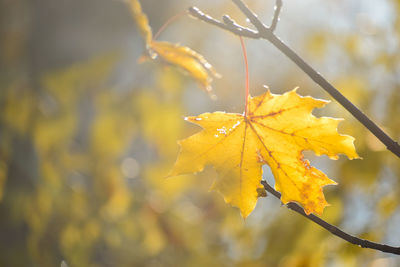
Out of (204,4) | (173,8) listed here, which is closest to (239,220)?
(204,4)

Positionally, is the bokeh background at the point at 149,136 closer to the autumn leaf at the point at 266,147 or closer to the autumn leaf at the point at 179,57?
the autumn leaf at the point at 179,57

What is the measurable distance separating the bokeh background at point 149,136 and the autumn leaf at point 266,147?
1.07 meters

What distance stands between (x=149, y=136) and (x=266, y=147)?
2405mm

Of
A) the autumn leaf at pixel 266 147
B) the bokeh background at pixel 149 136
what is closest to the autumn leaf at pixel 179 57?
the autumn leaf at pixel 266 147

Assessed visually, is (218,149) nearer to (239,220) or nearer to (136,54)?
(239,220)

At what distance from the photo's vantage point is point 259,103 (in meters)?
0.80

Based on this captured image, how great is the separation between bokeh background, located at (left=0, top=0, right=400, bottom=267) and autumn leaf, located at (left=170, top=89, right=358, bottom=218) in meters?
1.07

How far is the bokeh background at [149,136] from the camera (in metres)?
2.03

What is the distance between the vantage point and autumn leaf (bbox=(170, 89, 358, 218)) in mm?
708

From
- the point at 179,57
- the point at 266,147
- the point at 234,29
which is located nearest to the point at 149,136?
the point at 179,57

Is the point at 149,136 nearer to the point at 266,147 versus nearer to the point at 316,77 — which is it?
the point at 266,147

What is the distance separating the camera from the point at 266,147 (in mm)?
780

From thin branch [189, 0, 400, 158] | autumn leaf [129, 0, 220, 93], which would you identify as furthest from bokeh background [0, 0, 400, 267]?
thin branch [189, 0, 400, 158]

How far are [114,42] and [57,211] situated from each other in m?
2.06
